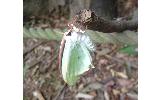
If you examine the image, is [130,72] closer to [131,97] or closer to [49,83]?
[131,97]

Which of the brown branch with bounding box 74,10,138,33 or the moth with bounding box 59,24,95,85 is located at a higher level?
the brown branch with bounding box 74,10,138,33

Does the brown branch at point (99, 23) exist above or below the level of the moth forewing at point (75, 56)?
above

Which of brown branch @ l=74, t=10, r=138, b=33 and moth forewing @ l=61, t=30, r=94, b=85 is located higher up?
brown branch @ l=74, t=10, r=138, b=33

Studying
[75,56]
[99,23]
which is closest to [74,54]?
[75,56]

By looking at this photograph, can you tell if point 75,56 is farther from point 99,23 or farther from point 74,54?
point 99,23
